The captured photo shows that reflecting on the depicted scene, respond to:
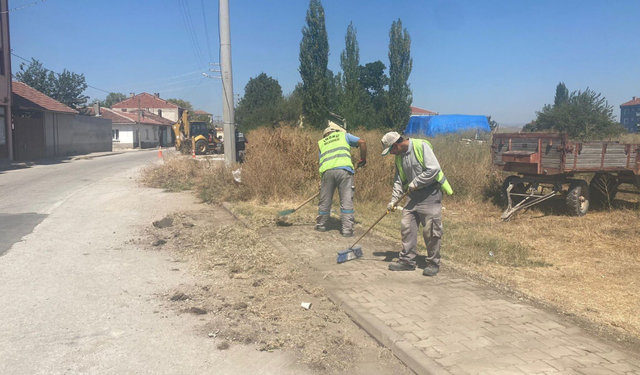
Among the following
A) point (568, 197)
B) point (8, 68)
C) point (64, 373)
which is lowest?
point (64, 373)

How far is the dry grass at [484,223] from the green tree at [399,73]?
2663 cm

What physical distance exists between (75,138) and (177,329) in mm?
34770

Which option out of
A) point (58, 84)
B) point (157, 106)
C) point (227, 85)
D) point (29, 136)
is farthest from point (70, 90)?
point (227, 85)

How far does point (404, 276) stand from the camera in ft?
18.5

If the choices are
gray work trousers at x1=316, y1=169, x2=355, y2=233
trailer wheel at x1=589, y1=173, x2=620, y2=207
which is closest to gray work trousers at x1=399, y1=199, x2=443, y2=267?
gray work trousers at x1=316, y1=169, x2=355, y2=233

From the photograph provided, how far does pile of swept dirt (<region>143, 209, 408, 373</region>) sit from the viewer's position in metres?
3.96

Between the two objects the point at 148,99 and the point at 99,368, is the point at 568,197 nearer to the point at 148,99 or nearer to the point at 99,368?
the point at 99,368

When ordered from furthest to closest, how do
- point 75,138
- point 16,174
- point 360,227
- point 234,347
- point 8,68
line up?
point 75,138 → point 8,68 → point 16,174 → point 360,227 → point 234,347

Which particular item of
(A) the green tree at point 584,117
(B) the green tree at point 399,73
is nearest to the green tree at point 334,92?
(B) the green tree at point 399,73

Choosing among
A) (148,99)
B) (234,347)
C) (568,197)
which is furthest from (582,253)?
(148,99)

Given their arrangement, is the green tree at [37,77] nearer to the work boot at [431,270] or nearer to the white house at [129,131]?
the white house at [129,131]

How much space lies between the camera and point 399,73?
4103 cm

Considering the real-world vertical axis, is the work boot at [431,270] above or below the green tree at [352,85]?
below

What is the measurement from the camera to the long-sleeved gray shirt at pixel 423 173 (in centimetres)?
551
